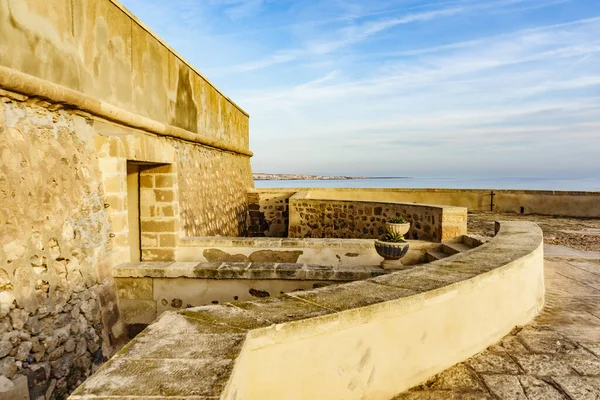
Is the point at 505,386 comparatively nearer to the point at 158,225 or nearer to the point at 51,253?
the point at 51,253

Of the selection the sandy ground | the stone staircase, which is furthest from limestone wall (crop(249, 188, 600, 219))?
the stone staircase

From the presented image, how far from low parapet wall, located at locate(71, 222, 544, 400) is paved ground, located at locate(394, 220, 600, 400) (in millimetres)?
109

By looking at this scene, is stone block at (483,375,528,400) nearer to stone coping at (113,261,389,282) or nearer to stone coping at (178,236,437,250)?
stone coping at (113,261,389,282)

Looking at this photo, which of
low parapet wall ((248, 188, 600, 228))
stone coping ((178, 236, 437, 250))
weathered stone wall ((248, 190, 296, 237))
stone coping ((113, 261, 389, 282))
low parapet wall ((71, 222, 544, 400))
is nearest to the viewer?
low parapet wall ((71, 222, 544, 400))

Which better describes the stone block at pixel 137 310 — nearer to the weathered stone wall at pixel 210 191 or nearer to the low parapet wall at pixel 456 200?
the weathered stone wall at pixel 210 191

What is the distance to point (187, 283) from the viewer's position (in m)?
4.84

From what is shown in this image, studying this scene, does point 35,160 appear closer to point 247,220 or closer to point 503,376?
point 503,376

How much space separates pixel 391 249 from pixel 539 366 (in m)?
2.57

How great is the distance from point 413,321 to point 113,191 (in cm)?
385

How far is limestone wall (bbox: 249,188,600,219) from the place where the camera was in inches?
543

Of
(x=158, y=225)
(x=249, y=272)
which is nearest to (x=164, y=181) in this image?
(x=158, y=225)

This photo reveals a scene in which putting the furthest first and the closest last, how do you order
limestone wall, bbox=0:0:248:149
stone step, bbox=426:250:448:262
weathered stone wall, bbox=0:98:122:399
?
stone step, bbox=426:250:448:262, limestone wall, bbox=0:0:248:149, weathered stone wall, bbox=0:98:122:399

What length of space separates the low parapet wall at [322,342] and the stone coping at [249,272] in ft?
5.59

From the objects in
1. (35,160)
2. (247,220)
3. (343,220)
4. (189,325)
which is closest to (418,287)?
(189,325)
